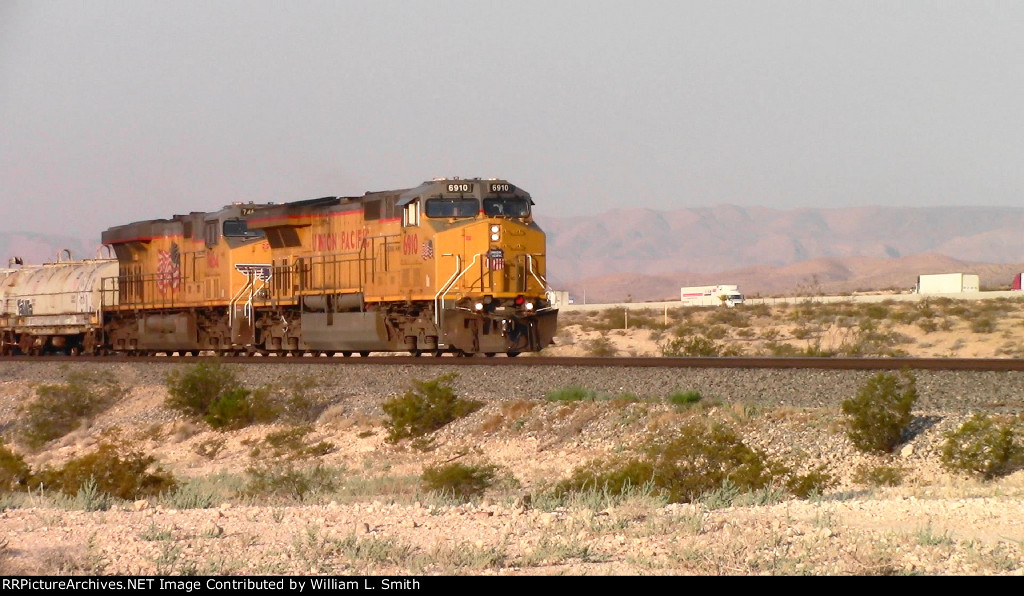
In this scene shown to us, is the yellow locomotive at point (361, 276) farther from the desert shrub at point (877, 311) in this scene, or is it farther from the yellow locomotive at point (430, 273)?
the desert shrub at point (877, 311)

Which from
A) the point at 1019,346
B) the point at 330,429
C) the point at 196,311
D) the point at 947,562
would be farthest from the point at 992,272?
the point at 947,562

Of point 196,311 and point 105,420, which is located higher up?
point 196,311

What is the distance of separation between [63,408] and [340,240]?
6783 millimetres

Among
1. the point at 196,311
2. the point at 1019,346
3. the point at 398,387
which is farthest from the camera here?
the point at 1019,346

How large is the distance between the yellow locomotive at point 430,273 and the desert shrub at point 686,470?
1107 cm

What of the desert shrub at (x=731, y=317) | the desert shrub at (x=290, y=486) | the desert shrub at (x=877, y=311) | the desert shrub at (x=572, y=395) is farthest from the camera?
the desert shrub at (x=731, y=317)

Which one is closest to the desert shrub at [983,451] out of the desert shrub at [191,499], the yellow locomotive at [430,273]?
the desert shrub at [191,499]

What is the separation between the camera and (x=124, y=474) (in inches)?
478

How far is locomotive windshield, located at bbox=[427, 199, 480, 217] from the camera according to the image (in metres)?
23.7

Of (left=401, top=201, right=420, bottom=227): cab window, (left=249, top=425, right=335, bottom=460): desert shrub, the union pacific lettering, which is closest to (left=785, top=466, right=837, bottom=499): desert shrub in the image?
(left=249, top=425, right=335, bottom=460): desert shrub

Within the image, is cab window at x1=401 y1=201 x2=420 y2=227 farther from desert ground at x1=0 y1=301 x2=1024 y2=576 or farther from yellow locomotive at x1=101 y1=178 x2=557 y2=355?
desert ground at x1=0 y1=301 x2=1024 y2=576

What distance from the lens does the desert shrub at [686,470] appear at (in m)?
10.8

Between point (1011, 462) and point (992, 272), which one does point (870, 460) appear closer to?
point (1011, 462)
